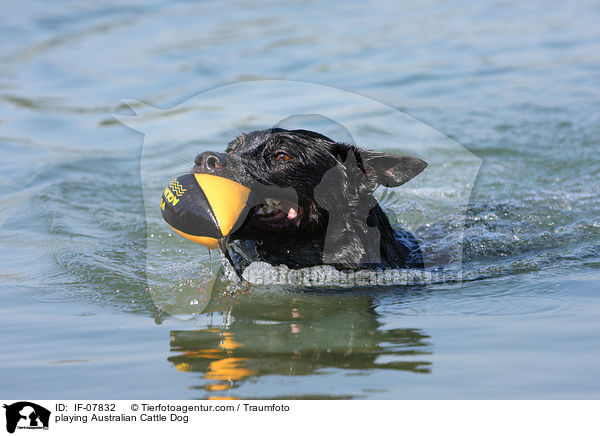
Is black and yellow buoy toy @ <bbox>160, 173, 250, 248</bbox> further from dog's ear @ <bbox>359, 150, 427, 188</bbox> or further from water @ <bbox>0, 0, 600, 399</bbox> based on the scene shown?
dog's ear @ <bbox>359, 150, 427, 188</bbox>

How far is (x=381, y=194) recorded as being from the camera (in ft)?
25.2

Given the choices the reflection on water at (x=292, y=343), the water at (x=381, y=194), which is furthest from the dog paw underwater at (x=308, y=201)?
the reflection on water at (x=292, y=343)

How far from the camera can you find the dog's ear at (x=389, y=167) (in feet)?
15.9

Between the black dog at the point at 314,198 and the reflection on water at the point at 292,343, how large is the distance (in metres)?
0.35

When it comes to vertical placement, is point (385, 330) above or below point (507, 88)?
below

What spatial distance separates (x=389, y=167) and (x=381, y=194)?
2.77 metres

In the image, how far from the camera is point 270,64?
13.3m

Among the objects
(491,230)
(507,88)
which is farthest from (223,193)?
(507,88)

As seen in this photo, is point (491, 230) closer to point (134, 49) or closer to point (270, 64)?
point (270, 64)

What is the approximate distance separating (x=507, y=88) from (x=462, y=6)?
6901mm
